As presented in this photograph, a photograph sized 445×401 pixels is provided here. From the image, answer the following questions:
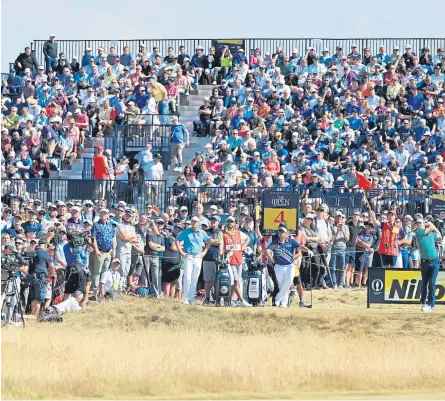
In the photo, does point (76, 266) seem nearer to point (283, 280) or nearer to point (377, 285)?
point (283, 280)

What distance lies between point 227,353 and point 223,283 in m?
5.07

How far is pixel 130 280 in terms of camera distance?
30.3 metres

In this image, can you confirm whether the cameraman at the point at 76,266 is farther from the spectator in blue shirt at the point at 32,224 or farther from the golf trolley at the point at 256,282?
the golf trolley at the point at 256,282

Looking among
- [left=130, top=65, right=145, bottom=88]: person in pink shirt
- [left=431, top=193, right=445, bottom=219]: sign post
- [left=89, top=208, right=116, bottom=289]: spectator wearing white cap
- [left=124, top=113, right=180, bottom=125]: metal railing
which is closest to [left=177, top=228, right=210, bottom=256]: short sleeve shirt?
[left=89, top=208, right=116, bottom=289]: spectator wearing white cap

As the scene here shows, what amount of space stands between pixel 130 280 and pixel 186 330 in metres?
3.10

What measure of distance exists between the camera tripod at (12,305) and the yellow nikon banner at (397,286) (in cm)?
747

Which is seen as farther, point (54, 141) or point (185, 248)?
point (54, 141)

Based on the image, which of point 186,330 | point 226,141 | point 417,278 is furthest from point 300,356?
point 226,141

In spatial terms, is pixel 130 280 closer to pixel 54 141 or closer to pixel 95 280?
pixel 95 280

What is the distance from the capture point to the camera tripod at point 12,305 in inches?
1055

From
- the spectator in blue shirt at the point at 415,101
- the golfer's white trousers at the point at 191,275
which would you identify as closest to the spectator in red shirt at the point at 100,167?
the golfer's white trousers at the point at 191,275

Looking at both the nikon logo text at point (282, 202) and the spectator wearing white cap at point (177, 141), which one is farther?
the spectator wearing white cap at point (177, 141)

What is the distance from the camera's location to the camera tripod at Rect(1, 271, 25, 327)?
26.8m

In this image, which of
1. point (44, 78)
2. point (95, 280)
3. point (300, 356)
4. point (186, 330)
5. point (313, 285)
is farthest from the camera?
point (44, 78)
